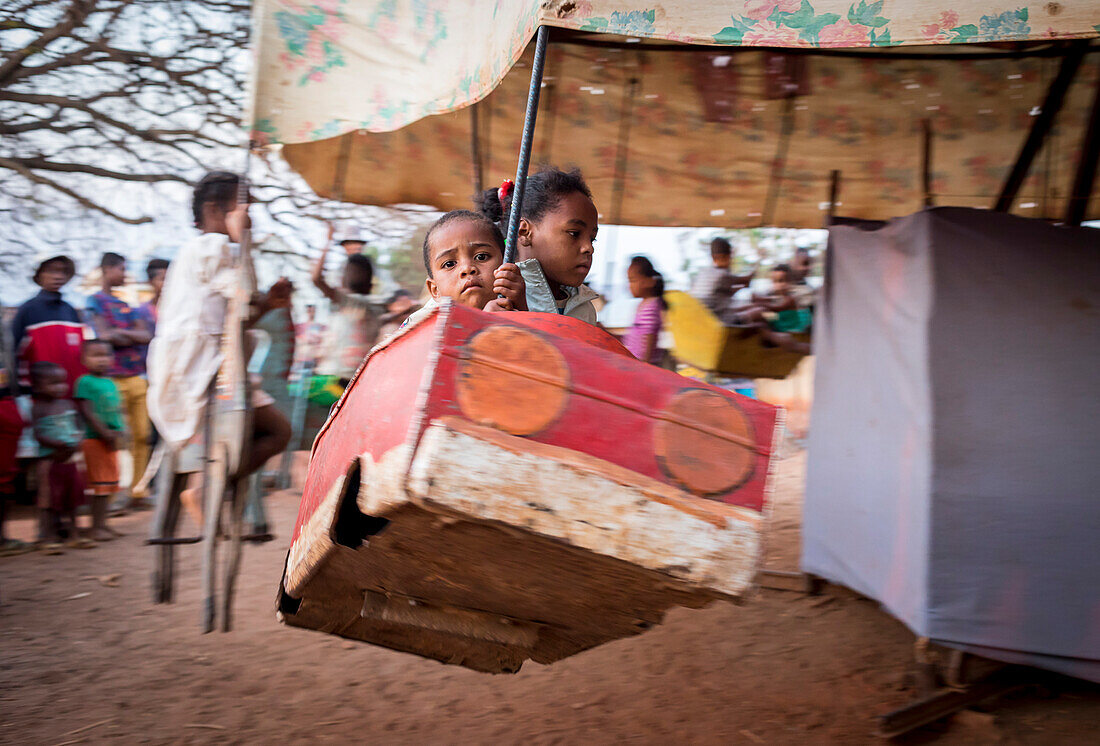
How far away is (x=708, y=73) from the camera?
160 inches

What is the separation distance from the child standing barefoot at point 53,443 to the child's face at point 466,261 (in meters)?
4.14

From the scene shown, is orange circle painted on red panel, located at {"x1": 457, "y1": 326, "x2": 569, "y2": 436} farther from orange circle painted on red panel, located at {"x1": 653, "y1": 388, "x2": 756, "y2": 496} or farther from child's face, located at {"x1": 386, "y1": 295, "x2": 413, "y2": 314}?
child's face, located at {"x1": 386, "y1": 295, "x2": 413, "y2": 314}

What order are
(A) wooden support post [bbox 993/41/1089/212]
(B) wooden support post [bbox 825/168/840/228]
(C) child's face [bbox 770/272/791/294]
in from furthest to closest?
(C) child's face [bbox 770/272/791/294] < (B) wooden support post [bbox 825/168/840/228] < (A) wooden support post [bbox 993/41/1089/212]

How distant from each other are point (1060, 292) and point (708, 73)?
180 cm

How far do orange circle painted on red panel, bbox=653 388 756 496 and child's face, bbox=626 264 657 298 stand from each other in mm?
4001

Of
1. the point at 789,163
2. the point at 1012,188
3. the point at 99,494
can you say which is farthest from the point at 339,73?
the point at 99,494

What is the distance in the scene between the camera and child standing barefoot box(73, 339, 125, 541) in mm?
5645

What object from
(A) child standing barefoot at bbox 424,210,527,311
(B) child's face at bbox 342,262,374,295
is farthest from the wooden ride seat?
(A) child standing barefoot at bbox 424,210,527,311

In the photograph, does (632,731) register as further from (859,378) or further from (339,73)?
(339,73)

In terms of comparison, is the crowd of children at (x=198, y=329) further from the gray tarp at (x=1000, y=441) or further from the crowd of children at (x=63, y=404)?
the gray tarp at (x=1000, y=441)

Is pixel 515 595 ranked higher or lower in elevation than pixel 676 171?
lower

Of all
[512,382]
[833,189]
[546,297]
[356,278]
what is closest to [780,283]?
[833,189]

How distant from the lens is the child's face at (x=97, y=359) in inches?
226

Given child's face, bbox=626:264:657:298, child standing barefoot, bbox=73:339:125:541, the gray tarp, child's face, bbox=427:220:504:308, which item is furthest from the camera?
child standing barefoot, bbox=73:339:125:541
